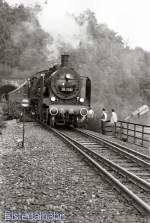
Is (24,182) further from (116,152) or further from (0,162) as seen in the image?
(116,152)

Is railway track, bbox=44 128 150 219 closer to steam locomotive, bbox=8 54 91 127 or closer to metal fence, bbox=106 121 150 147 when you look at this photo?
metal fence, bbox=106 121 150 147

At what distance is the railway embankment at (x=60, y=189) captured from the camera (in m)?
6.20

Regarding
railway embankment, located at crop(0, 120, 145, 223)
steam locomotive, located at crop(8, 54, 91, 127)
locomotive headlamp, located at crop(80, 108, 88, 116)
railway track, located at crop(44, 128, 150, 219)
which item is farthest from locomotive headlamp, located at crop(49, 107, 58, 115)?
railway embankment, located at crop(0, 120, 145, 223)

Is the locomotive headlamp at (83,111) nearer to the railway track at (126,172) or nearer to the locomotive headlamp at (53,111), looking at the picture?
the locomotive headlamp at (53,111)

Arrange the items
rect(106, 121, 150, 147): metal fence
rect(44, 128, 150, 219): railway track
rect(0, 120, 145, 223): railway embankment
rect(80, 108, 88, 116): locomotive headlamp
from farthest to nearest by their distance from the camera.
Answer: rect(80, 108, 88, 116): locomotive headlamp
rect(106, 121, 150, 147): metal fence
rect(44, 128, 150, 219): railway track
rect(0, 120, 145, 223): railway embankment

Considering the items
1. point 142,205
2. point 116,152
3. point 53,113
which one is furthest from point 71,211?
point 53,113

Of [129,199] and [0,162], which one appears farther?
[0,162]

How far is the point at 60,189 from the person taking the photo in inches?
300

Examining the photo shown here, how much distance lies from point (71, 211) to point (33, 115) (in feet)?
71.2

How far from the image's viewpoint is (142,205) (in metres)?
6.09

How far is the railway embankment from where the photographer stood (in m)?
6.20

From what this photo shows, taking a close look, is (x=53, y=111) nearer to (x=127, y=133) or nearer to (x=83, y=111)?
(x=83, y=111)

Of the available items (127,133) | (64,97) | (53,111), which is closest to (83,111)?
(64,97)

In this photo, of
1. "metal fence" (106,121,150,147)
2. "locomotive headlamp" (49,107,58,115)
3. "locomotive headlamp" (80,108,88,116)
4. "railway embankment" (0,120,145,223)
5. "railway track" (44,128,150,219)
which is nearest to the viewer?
"railway embankment" (0,120,145,223)
